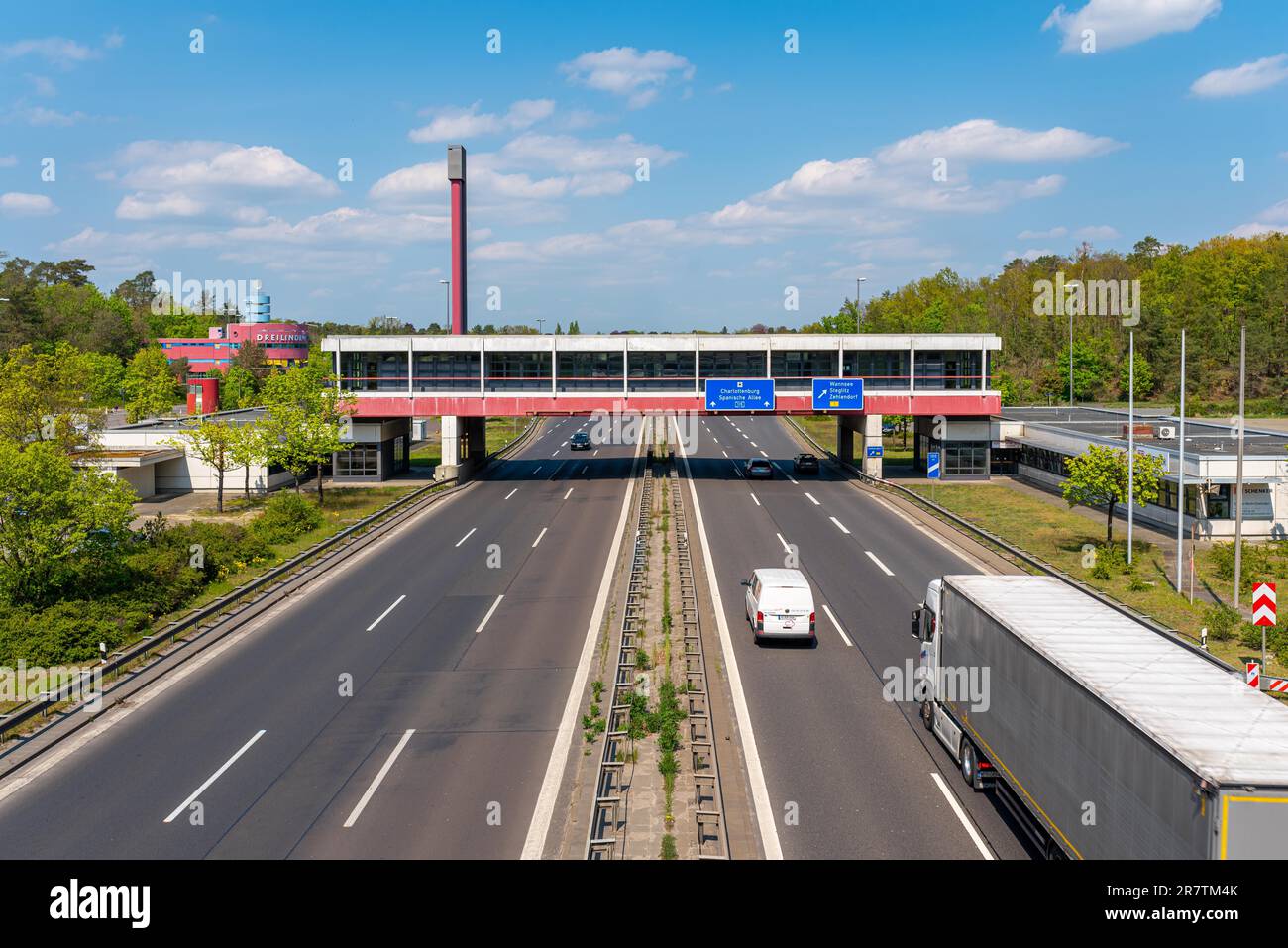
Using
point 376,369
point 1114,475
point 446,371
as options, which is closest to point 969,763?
point 1114,475

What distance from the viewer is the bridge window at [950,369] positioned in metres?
63.4

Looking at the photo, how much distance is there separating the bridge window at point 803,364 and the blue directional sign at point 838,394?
2280 mm

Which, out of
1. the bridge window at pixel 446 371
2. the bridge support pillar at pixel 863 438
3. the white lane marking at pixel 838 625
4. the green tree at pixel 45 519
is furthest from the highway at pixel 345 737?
the bridge support pillar at pixel 863 438

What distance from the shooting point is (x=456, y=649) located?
26922 millimetres

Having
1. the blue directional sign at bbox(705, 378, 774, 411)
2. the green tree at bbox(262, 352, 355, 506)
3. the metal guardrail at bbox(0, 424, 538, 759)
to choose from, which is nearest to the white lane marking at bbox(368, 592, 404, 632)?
the metal guardrail at bbox(0, 424, 538, 759)

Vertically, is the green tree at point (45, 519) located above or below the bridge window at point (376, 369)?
below

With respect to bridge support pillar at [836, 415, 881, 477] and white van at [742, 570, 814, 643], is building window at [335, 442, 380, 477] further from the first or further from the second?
white van at [742, 570, 814, 643]

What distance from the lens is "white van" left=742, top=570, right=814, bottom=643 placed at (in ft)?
86.6

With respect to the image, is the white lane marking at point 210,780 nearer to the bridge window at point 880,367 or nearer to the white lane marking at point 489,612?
the white lane marking at point 489,612

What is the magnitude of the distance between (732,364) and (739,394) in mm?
3003

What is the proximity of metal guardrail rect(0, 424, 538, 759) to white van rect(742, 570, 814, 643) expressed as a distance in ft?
52.4

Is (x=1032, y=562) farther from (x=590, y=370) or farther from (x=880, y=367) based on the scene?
(x=590, y=370)

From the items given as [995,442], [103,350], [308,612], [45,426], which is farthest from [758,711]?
[103,350]

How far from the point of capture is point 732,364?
63281mm
